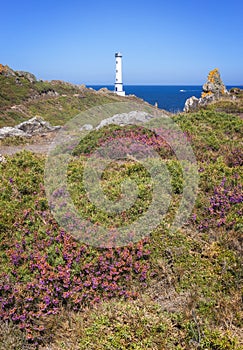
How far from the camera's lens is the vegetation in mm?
5434

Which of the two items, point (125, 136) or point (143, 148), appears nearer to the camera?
point (143, 148)

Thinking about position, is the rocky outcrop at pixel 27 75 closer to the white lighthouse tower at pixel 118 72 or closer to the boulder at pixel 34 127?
the white lighthouse tower at pixel 118 72

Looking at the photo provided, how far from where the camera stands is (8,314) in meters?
5.73

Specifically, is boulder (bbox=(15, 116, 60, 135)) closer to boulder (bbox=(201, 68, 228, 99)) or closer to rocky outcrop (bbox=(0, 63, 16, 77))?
boulder (bbox=(201, 68, 228, 99))

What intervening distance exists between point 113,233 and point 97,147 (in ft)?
23.8

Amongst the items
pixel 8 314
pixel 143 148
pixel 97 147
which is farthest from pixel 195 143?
pixel 8 314

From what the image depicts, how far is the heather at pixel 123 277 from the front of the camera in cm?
543

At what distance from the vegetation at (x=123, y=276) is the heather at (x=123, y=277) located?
0.02m

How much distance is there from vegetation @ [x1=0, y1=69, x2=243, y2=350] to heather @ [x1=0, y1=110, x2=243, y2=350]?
0.8 inches

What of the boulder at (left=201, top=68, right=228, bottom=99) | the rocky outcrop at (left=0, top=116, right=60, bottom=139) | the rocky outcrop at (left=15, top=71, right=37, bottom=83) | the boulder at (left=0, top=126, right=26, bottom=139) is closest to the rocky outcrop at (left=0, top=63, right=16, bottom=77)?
the rocky outcrop at (left=15, top=71, right=37, bottom=83)

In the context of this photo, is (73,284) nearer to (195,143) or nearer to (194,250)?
(194,250)

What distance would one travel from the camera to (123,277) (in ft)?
21.4

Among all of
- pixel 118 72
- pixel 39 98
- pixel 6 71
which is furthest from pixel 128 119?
pixel 118 72

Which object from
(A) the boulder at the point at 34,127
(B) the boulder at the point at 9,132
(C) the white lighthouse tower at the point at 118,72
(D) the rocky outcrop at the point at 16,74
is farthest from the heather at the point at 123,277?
(C) the white lighthouse tower at the point at 118,72
